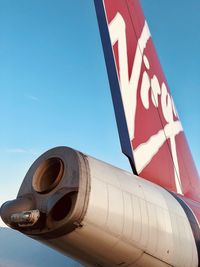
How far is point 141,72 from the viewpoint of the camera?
18.6 feet

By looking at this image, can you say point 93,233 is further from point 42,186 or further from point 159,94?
point 159,94

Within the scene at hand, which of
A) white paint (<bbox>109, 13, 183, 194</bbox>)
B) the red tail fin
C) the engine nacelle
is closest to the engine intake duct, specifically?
the engine nacelle

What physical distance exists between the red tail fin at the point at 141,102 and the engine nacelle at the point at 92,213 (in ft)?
3.83

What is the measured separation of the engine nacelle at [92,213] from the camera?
308cm

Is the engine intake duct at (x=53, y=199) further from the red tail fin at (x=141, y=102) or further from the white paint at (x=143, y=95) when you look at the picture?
the white paint at (x=143, y=95)

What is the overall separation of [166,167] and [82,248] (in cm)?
274

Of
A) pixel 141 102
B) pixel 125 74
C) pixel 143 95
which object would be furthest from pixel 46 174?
pixel 143 95

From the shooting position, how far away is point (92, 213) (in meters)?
3.04

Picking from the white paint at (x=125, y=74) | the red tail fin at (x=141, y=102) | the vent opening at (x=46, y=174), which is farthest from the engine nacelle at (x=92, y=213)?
the white paint at (x=125, y=74)

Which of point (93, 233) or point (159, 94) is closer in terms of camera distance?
point (93, 233)

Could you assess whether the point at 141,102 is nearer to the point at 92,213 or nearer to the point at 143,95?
the point at 143,95

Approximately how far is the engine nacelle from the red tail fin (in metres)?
1.17

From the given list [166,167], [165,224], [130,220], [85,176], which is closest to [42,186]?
[85,176]

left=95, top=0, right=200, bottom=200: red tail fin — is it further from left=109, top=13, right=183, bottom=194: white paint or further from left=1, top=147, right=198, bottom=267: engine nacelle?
left=1, top=147, right=198, bottom=267: engine nacelle
